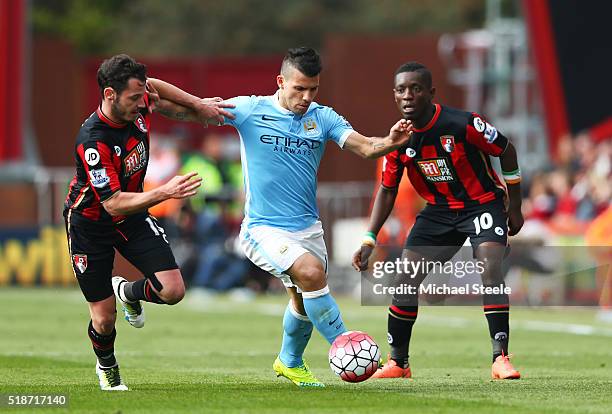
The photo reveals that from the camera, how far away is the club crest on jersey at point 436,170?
1088cm

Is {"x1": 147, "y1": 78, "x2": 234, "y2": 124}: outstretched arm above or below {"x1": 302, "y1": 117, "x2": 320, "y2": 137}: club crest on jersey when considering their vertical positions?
above

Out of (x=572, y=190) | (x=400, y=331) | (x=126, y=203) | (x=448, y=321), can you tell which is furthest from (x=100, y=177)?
(x=572, y=190)

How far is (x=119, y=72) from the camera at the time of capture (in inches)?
369

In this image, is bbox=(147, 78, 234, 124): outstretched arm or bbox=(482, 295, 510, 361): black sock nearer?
bbox=(147, 78, 234, 124): outstretched arm

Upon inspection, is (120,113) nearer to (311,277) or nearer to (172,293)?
(172,293)

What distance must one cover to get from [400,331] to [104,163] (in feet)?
9.78

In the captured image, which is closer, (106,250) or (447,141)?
(106,250)

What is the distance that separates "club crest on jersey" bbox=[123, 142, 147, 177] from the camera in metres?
9.58

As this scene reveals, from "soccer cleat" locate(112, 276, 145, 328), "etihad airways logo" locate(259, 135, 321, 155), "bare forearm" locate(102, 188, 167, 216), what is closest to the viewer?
"bare forearm" locate(102, 188, 167, 216)

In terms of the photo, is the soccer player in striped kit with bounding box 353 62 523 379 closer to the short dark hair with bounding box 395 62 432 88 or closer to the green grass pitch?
the short dark hair with bounding box 395 62 432 88

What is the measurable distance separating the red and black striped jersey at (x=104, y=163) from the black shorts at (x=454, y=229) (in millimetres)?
2470

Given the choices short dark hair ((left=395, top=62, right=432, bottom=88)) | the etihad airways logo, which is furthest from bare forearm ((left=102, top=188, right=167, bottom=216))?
short dark hair ((left=395, top=62, right=432, bottom=88))

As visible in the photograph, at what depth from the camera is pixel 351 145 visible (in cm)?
997

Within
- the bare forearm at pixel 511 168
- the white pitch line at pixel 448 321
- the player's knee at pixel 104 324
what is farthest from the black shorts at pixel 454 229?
the white pitch line at pixel 448 321
